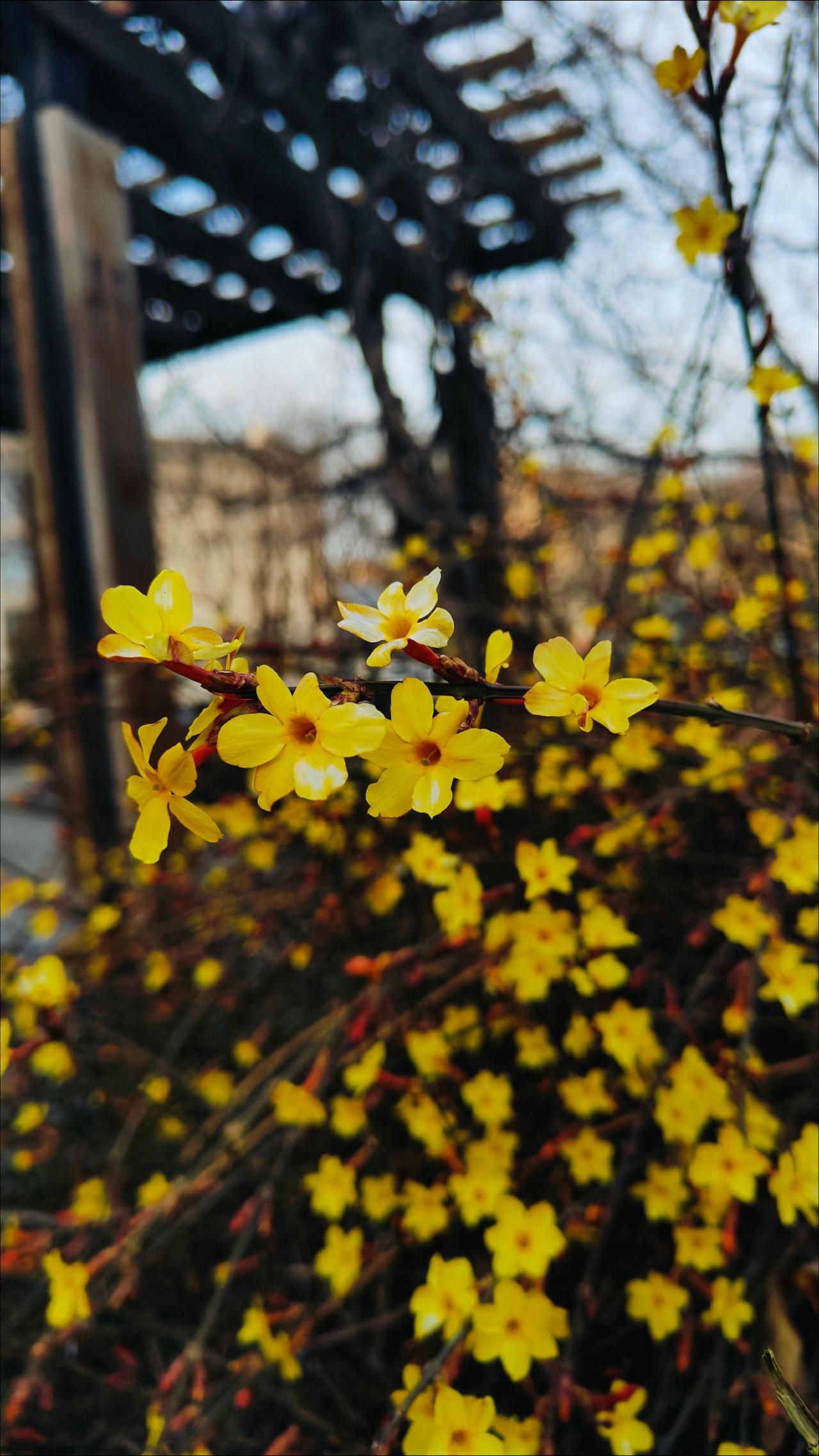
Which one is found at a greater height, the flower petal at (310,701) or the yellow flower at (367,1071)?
the flower petal at (310,701)

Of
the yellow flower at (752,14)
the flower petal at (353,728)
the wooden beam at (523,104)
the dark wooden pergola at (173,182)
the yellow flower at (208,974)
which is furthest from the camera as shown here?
the wooden beam at (523,104)

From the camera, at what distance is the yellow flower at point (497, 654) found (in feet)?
2.14

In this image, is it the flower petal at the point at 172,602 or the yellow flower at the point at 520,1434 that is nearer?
the flower petal at the point at 172,602

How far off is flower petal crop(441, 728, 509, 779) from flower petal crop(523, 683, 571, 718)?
1.4 inches

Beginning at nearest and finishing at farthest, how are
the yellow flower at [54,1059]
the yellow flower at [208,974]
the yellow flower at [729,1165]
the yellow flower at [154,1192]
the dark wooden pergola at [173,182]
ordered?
the yellow flower at [729,1165] → the yellow flower at [154,1192] → the yellow flower at [54,1059] → the yellow flower at [208,974] → the dark wooden pergola at [173,182]

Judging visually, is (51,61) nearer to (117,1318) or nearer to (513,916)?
(513,916)

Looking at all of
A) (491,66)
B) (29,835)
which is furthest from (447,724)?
(29,835)

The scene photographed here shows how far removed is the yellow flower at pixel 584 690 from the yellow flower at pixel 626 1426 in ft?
3.20

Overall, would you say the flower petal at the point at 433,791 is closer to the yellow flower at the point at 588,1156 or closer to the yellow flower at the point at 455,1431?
the yellow flower at the point at 455,1431

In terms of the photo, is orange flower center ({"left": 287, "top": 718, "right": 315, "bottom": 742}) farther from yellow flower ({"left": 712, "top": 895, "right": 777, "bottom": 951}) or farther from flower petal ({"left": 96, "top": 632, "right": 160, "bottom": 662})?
yellow flower ({"left": 712, "top": 895, "right": 777, "bottom": 951})

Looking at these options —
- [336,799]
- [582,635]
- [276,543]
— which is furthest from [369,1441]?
[276,543]

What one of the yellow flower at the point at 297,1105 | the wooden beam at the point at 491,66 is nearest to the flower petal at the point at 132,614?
the yellow flower at the point at 297,1105

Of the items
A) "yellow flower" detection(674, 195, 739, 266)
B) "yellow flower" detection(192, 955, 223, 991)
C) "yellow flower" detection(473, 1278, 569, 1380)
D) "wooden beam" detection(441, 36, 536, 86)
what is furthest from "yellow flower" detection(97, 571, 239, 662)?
"wooden beam" detection(441, 36, 536, 86)

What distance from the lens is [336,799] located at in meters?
1.82
